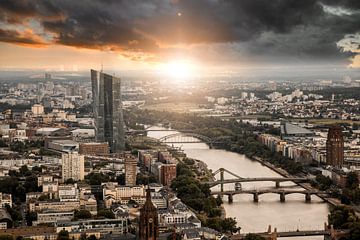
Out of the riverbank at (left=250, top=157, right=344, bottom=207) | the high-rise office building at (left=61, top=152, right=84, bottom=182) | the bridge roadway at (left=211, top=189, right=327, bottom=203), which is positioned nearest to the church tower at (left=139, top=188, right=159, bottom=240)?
the bridge roadway at (left=211, top=189, right=327, bottom=203)

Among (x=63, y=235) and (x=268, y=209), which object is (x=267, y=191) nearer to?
(x=268, y=209)

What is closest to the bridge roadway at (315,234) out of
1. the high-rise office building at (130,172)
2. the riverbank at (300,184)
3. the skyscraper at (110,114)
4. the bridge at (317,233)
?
the bridge at (317,233)

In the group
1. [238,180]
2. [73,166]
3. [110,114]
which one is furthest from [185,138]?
[73,166]

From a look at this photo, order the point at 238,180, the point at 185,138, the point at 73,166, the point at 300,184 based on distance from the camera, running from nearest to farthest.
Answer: the point at 73,166
the point at 238,180
the point at 300,184
the point at 185,138

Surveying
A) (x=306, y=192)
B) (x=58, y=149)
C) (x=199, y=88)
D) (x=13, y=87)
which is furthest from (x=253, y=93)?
(x=306, y=192)

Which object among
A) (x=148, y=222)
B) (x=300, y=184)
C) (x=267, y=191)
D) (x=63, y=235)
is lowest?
(x=300, y=184)

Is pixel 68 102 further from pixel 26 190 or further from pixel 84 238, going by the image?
pixel 84 238
